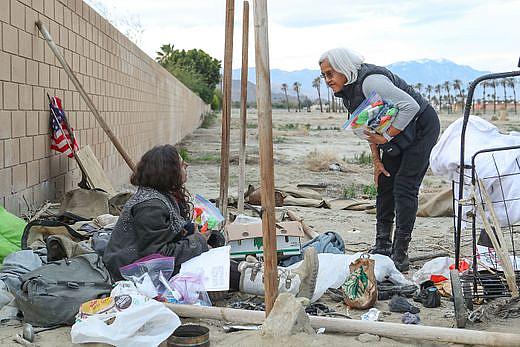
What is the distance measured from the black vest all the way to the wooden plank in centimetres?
294

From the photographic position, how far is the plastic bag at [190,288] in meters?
3.88

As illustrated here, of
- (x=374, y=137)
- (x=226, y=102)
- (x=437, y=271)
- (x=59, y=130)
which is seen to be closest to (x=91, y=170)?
(x=59, y=130)

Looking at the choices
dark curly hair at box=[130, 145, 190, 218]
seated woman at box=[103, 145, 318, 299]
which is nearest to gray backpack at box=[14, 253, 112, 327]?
seated woman at box=[103, 145, 318, 299]

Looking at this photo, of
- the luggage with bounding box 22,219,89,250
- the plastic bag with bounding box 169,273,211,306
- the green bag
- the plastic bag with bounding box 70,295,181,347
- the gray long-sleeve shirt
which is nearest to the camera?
the plastic bag with bounding box 70,295,181,347

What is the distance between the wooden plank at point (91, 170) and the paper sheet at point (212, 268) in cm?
321

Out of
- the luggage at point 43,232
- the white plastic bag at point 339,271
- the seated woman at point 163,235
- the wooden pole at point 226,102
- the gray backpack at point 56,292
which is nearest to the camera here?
the gray backpack at point 56,292

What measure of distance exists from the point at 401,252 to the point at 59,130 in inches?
140

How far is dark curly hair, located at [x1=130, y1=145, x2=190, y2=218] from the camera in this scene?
13.7ft

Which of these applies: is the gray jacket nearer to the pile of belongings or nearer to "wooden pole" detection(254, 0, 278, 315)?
the pile of belongings

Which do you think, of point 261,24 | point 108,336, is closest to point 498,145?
point 261,24

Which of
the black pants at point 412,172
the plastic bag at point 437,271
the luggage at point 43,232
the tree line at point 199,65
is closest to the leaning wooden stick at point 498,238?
the plastic bag at point 437,271

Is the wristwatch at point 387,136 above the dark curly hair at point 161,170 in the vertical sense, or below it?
→ above

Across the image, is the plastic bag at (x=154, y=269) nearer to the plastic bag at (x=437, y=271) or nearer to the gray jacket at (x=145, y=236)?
the gray jacket at (x=145, y=236)

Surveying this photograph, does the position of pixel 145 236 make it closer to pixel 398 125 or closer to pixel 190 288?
pixel 190 288
